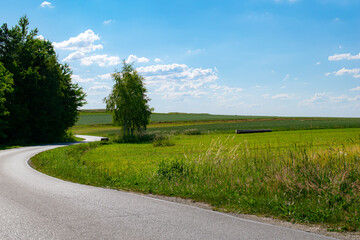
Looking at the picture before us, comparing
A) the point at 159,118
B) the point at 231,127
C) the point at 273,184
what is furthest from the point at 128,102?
the point at 159,118

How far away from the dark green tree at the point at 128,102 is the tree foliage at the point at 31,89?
7.86 meters

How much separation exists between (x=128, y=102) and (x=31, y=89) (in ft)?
44.8

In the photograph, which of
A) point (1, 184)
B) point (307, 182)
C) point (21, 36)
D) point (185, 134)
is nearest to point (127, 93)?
point (185, 134)

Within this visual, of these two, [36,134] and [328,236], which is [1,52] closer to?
[36,134]

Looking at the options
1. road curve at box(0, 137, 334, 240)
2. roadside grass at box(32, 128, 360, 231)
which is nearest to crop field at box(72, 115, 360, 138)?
roadside grass at box(32, 128, 360, 231)

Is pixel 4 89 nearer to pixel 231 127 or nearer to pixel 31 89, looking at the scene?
pixel 31 89

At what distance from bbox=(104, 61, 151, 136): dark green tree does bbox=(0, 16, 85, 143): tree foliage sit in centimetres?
786

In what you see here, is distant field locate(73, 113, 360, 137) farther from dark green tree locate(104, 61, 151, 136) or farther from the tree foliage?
the tree foliage

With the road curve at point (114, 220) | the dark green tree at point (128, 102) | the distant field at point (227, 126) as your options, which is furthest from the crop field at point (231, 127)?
the road curve at point (114, 220)

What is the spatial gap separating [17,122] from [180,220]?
42430 mm

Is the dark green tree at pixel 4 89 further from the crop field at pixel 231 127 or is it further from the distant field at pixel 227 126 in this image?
the distant field at pixel 227 126

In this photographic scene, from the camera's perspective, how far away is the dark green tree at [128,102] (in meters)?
47.2

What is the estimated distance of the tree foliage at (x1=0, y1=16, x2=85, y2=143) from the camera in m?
43.5

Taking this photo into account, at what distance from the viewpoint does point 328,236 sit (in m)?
5.95
